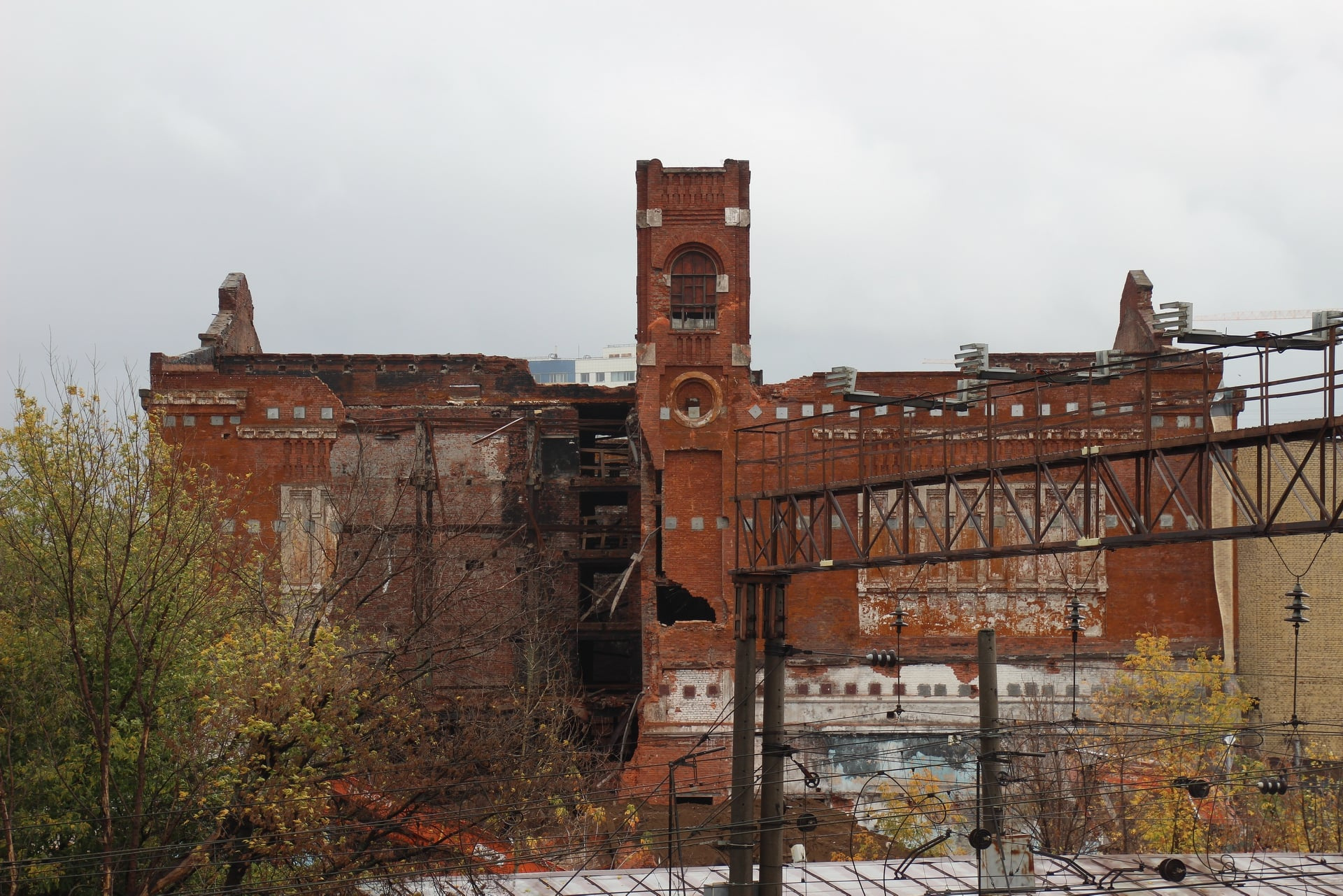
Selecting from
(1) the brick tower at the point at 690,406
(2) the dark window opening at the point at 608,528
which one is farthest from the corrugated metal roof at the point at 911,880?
(2) the dark window opening at the point at 608,528

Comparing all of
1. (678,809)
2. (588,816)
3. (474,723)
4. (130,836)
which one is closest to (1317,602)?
(678,809)

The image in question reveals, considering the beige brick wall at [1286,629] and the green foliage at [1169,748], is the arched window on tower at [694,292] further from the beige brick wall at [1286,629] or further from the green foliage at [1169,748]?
the beige brick wall at [1286,629]

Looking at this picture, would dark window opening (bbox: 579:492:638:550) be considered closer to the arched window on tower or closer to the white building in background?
the arched window on tower

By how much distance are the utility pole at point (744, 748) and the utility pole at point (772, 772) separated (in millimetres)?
167

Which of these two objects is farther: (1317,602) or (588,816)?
(1317,602)

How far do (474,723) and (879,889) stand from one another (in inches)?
325

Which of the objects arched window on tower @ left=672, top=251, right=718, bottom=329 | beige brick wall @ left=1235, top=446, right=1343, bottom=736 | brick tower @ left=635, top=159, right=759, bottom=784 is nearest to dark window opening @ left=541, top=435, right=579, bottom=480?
brick tower @ left=635, top=159, right=759, bottom=784

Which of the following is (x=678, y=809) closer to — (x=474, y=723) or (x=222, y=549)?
(x=474, y=723)

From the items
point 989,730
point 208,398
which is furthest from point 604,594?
point 989,730

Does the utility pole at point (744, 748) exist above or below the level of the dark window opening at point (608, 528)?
below

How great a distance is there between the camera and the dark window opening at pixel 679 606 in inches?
1274

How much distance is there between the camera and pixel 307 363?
36.0 m

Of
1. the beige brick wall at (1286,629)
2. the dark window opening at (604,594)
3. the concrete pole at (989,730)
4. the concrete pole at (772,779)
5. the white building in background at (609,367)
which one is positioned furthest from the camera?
the white building in background at (609,367)

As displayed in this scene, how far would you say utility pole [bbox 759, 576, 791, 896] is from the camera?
53.4 ft
